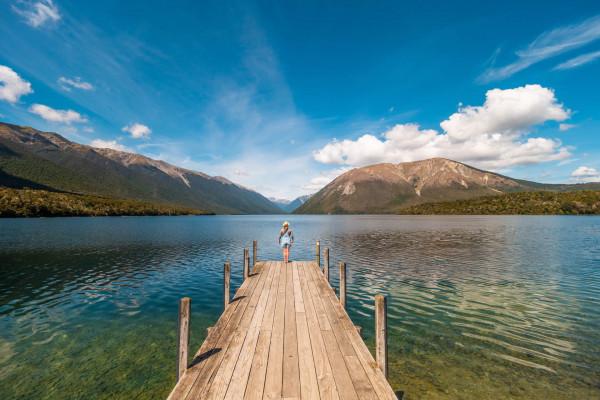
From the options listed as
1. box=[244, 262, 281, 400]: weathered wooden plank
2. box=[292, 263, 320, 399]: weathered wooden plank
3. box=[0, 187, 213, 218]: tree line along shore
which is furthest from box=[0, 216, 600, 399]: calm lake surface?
box=[0, 187, 213, 218]: tree line along shore

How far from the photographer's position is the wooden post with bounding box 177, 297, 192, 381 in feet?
22.9

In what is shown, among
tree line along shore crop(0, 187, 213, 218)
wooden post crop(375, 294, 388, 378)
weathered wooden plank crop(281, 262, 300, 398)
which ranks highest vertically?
tree line along shore crop(0, 187, 213, 218)

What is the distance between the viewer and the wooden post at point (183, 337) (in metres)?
6.98

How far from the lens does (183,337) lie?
23.6 feet

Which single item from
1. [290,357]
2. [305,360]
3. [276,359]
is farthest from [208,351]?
[305,360]

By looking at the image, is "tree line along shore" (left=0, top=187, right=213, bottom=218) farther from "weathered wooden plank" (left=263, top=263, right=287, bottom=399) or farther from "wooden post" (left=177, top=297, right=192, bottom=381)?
"wooden post" (left=177, top=297, right=192, bottom=381)

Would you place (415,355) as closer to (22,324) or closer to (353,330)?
(353,330)

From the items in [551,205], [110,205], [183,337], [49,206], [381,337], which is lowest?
[381,337]

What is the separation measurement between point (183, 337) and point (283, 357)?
2.77 m

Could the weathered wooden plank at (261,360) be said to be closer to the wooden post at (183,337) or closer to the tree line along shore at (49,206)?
the wooden post at (183,337)

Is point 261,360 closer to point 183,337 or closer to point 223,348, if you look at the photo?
point 223,348

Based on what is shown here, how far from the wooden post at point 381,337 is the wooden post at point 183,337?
198 inches

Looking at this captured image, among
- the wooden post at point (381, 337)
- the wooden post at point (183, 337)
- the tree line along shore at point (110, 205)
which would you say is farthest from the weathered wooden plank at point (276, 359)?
the tree line along shore at point (110, 205)

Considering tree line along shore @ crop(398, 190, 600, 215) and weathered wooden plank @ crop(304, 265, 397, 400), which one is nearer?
weathered wooden plank @ crop(304, 265, 397, 400)
